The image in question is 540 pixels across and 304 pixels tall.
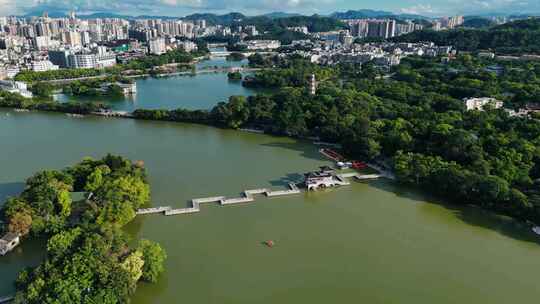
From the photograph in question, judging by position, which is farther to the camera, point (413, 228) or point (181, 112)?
point (181, 112)

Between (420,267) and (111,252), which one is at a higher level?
(111,252)

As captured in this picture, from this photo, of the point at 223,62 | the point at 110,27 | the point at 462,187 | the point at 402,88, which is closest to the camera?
the point at 462,187

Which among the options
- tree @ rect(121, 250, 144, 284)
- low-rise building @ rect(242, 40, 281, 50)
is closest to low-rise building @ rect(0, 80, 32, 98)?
tree @ rect(121, 250, 144, 284)

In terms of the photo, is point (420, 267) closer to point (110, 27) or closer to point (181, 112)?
point (181, 112)

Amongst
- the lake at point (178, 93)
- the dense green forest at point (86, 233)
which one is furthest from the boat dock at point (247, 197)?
the lake at point (178, 93)

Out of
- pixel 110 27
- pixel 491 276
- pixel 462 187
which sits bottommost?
pixel 491 276

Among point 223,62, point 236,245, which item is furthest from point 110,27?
point 236,245

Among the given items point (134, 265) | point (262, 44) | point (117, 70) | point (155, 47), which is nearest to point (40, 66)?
point (117, 70)
